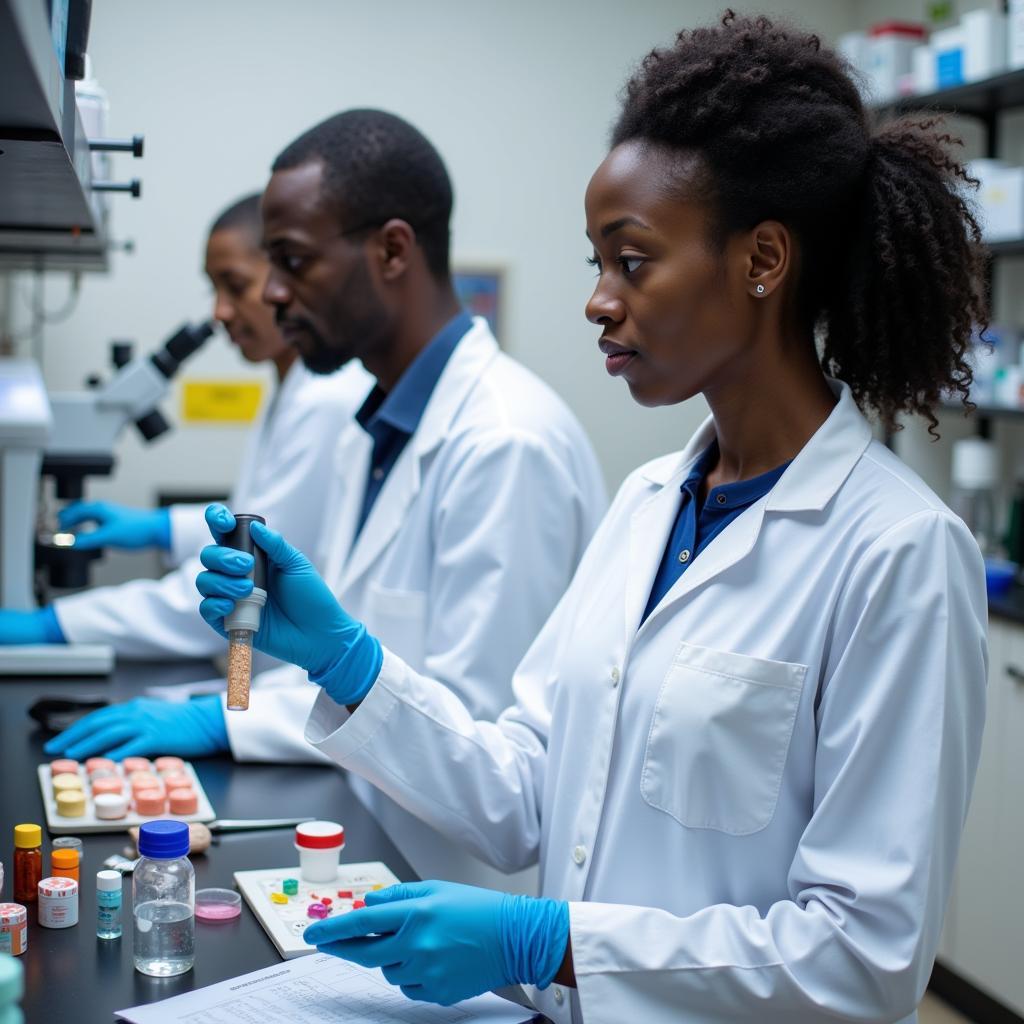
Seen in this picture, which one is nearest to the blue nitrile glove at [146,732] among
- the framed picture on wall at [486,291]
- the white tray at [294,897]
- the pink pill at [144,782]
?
the pink pill at [144,782]

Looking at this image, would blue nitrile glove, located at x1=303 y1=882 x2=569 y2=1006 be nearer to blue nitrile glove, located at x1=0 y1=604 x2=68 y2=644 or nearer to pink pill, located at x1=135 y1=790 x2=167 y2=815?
pink pill, located at x1=135 y1=790 x2=167 y2=815

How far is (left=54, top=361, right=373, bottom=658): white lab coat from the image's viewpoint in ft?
7.33

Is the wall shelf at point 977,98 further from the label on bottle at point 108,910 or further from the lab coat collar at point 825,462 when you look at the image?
the label on bottle at point 108,910

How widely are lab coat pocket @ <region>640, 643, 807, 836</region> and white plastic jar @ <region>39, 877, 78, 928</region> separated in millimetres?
518

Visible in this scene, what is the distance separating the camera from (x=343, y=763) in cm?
124

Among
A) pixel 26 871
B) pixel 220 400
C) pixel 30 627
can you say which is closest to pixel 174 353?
pixel 30 627

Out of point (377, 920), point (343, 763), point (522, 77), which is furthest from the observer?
point (522, 77)

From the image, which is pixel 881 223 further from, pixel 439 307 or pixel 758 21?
pixel 439 307

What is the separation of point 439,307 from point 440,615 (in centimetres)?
51

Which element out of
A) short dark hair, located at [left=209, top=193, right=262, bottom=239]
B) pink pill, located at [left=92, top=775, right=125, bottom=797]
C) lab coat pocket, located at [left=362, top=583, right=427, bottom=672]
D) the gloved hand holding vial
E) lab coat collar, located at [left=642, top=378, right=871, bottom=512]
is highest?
short dark hair, located at [left=209, top=193, right=262, bottom=239]

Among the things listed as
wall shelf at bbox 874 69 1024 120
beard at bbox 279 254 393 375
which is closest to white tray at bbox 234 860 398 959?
beard at bbox 279 254 393 375

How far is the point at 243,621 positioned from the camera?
1115 mm

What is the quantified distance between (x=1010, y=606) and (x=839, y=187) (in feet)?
5.38

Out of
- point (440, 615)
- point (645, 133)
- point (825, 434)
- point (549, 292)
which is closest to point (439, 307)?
point (440, 615)
